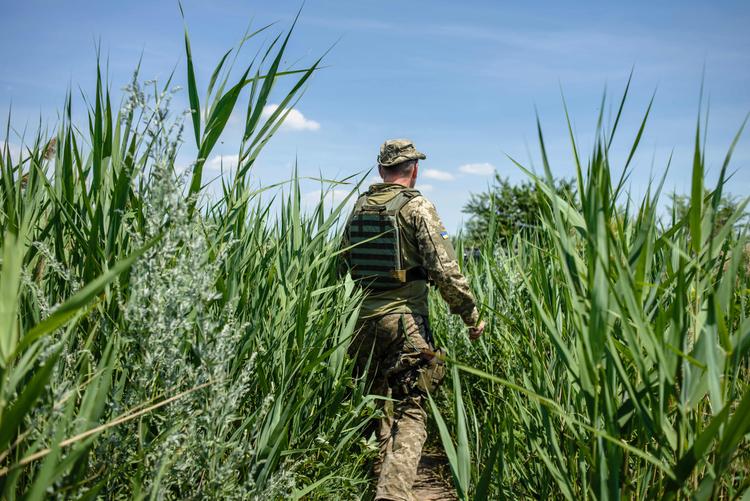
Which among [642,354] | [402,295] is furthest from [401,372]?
[642,354]

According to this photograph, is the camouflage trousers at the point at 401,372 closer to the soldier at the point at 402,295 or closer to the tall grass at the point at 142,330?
the soldier at the point at 402,295

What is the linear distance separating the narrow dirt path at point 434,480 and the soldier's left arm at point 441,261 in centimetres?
95

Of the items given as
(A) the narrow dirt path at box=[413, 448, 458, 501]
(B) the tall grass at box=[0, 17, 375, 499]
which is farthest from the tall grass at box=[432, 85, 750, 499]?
(A) the narrow dirt path at box=[413, 448, 458, 501]

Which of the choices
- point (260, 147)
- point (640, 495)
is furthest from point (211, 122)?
point (640, 495)

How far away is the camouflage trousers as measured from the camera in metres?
3.27

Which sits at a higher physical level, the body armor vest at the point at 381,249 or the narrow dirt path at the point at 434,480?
the body armor vest at the point at 381,249

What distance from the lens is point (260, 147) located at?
211 cm

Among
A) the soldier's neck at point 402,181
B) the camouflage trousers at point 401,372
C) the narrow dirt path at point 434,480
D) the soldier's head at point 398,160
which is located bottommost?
the narrow dirt path at point 434,480

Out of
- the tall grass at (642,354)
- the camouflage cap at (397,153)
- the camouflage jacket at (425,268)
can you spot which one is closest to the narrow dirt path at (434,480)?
the camouflage jacket at (425,268)

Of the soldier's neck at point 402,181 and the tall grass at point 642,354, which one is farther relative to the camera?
the soldier's neck at point 402,181

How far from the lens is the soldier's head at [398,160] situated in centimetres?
371

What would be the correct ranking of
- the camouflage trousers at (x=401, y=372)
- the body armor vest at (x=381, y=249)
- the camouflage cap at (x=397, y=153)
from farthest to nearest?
1. the camouflage cap at (x=397, y=153)
2. the body armor vest at (x=381, y=249)
3. the camouflage trousers at (x=401, y=372)

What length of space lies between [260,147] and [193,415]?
952 mm

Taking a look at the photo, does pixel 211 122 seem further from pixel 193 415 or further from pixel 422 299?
pixel 422 299
